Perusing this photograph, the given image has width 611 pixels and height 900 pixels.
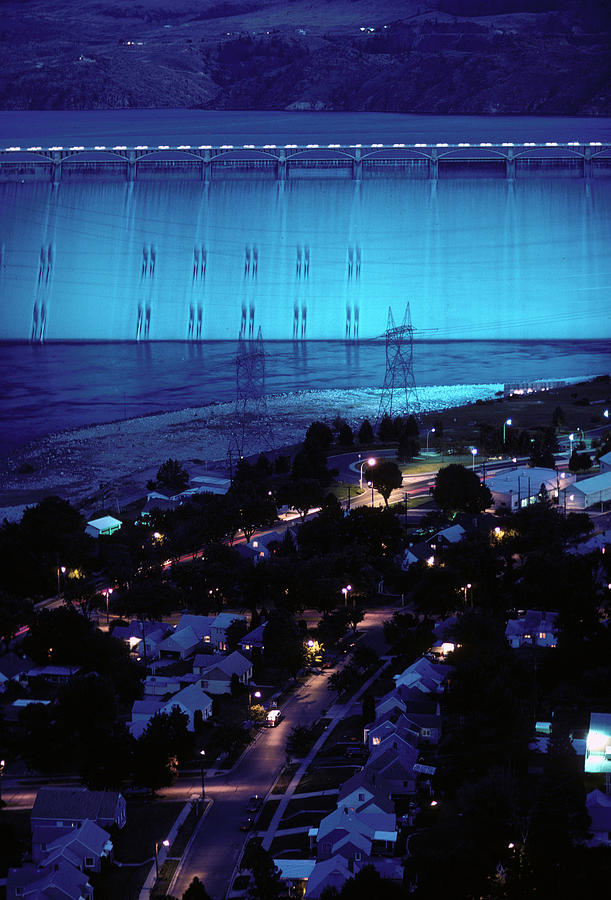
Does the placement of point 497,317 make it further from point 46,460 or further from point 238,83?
point 238,83

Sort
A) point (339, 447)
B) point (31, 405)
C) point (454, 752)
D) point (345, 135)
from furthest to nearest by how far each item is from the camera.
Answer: point (345, 135) < point (31, 405) < point (339, 447) < point (454, 752)

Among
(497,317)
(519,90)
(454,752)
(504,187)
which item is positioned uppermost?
(519,90)

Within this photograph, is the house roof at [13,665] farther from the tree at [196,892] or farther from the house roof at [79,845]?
the tree at [196,892]

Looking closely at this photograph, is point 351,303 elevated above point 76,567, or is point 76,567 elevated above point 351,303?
point 351,303

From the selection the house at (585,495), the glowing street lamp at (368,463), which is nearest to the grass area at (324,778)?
the house at (585,495)

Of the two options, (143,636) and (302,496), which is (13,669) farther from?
(302,496)

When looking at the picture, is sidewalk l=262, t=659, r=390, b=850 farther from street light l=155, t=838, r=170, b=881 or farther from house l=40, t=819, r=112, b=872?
house l=40, t=819, r=112, b=872

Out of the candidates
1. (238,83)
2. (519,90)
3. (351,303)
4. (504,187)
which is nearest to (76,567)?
(351,303)

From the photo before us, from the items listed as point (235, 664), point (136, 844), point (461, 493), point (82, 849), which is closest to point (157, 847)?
point (136, 844)
